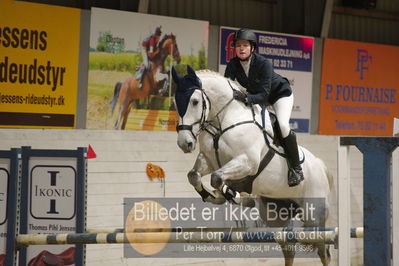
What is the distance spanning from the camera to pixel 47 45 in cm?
521

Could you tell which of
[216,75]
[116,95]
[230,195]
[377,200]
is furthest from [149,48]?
[377,200]

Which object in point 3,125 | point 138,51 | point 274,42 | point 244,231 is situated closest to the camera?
point 244,231

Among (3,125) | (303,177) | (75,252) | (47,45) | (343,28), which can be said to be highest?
(343,28)

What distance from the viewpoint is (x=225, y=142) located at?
10.6 feet

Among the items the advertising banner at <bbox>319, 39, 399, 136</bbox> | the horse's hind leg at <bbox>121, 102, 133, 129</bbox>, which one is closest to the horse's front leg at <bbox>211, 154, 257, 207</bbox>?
the horse's hind leg at <bbox>121, 102, 133, 129</bbox>

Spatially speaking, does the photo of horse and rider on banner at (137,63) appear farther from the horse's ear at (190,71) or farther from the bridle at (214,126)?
the horse's ear at (190,71)

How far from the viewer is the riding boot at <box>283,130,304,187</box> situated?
347cm

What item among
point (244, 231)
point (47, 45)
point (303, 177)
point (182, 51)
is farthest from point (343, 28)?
point (244, 231)

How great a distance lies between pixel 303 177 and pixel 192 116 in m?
0.94

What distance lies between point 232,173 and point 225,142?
0.23 m

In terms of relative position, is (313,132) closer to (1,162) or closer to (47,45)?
(47,45)

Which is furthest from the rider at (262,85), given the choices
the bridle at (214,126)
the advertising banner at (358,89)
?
the advertising banner at (358,89)

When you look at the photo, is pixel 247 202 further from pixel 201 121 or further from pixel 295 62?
pixel 295 62

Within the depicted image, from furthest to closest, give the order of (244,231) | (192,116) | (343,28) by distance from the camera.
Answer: (343,28)
(244,231)
(192,116)
